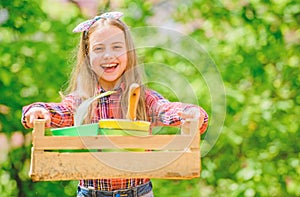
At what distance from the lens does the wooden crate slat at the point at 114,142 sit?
6.04ft

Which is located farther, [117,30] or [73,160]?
[117,30]

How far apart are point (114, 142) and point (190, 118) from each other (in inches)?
9.0

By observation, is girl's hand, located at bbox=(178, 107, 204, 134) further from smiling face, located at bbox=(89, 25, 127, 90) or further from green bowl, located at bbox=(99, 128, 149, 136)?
smiling face, located at bbox=(89, 25, 127, 90)

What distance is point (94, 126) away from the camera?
1.89 metres

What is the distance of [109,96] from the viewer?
2.08 m

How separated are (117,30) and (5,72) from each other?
1536 mm

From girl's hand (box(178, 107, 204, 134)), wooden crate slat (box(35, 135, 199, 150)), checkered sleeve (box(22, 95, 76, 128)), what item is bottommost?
wooden crate slat (box(35, 135, 199, 150))

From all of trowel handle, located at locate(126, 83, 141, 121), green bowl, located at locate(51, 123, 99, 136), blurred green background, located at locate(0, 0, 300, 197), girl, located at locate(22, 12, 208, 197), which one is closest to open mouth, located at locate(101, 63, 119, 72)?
→ girl, located at locate(22, 12, 208, 197)

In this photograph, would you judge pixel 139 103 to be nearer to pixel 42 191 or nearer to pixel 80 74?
pixel 80 74

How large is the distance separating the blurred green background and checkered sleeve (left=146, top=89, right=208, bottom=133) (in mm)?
1368

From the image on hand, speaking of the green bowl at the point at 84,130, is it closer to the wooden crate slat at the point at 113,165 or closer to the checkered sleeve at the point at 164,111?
the wooden crate slat at the point at 113,165

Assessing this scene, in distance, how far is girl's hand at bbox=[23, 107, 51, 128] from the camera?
1984 mm

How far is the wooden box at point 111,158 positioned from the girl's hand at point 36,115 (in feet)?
0.45

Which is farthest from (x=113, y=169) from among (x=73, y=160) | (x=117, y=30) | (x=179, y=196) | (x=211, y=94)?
(x=179, y=196)
